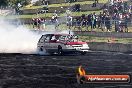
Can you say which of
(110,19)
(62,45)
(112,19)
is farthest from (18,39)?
(62,45)

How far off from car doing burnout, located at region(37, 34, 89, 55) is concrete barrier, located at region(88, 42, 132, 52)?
13.9 ft

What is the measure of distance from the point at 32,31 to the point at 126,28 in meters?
14.2

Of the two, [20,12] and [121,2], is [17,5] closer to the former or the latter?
[20,12]

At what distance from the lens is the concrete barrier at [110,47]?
35678 millimetres

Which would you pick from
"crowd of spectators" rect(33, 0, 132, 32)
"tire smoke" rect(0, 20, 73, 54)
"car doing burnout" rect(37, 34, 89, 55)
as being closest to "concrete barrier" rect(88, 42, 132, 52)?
"crowd of spectators" rect(33, 0, 132, 32)

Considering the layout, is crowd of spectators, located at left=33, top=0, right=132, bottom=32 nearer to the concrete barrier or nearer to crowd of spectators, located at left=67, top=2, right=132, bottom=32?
crowd of spectators, located at left=67, top=2, right=132, bottom=32

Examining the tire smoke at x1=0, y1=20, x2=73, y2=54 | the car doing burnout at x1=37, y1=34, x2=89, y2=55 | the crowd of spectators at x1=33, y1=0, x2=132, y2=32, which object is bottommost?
the tire smoke at x1=0, y1=20, x2=73, y2=54

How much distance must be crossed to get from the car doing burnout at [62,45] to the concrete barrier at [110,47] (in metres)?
4.23

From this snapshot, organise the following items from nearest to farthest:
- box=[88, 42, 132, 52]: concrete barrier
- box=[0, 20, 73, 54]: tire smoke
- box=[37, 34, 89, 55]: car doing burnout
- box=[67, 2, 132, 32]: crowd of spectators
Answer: box=[37, 34, 89, 55]: car doing burnout
box=[88, 42, 132, 52]: concrete barrier
box=[67, 2, 132, 32]: crowd of spectators
box=[0, 20, 73, 54]: tire smoke

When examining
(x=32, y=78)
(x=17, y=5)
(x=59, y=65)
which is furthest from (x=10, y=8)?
(x=32, y=78)

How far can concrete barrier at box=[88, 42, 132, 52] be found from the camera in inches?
1405

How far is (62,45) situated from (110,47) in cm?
661

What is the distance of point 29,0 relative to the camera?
72.9 metres

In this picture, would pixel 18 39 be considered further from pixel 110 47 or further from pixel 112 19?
pixel 110 47
